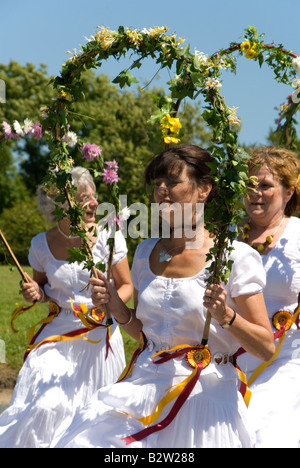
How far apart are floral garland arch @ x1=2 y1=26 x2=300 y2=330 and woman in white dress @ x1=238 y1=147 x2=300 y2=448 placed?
24.1 inches

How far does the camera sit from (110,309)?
376 cm

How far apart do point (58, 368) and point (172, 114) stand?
2236 millimetres

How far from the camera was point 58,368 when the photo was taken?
521 cm

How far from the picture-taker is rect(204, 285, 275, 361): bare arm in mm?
3145

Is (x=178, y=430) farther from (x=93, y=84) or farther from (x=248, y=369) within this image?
(x=93, y=84)

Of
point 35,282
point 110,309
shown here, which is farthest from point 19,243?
point 110,309

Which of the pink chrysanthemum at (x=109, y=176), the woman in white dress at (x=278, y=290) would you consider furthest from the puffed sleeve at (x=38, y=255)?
the woman in white dress at (x=278, y=290)

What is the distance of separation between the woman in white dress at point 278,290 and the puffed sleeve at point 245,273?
66cm

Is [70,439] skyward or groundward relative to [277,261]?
groundward

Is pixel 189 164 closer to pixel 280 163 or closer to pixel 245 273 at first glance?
pixel 245 273

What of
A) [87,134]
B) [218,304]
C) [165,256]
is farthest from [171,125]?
[87,134]

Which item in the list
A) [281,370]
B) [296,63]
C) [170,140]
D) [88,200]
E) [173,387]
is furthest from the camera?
[88,200]

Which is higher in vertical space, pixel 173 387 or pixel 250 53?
pixel 250 53

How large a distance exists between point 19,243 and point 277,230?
65.5 ft
